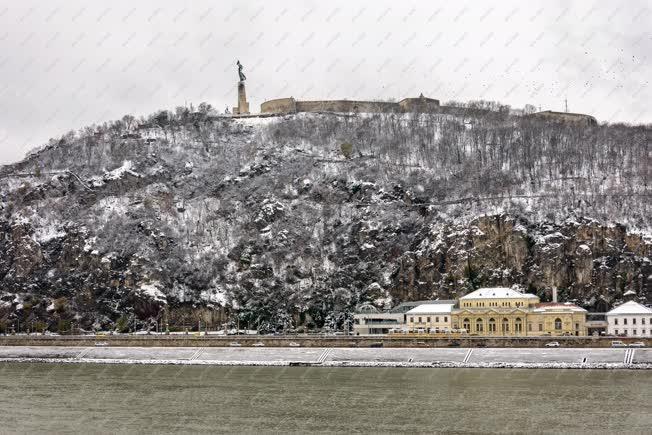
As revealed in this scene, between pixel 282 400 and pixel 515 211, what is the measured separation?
6636cm

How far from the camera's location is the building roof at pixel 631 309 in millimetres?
95950

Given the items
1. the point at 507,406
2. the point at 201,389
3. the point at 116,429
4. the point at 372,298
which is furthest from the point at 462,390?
the point at 372,298

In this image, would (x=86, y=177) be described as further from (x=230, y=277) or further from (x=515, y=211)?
(x=515, y=211)

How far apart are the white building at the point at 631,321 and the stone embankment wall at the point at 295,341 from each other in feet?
31.6

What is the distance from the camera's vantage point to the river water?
155 feet

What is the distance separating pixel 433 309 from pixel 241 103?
246 feet

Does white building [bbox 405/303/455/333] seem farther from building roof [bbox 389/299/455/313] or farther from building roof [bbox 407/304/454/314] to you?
building roof [bbox 389/299/455/313]

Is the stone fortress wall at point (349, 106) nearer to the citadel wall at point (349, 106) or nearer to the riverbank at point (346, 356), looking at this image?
the citadel wall at point (349, 106)

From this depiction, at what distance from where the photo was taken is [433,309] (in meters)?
104

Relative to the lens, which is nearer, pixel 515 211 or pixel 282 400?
pixel 282 400

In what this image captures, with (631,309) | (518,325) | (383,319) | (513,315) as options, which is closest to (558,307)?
(518,325)

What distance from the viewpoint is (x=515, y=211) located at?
117 metres

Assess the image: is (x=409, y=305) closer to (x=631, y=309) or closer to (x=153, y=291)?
(x=631, y=309)

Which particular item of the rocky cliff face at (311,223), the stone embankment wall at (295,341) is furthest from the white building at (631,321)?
the stone embankment wall at (295,341)
